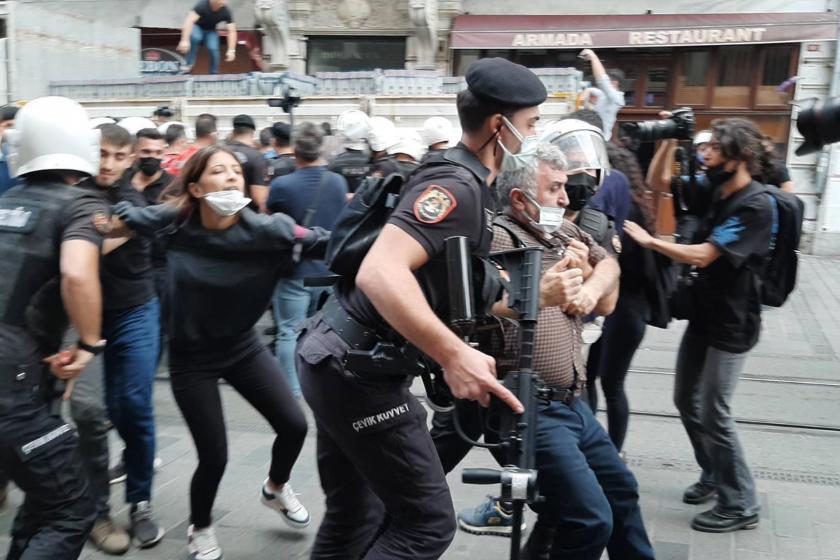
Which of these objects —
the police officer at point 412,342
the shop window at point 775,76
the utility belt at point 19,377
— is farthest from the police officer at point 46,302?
the shop window at point 775,76

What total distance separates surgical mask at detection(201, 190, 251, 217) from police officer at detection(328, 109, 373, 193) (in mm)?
3124

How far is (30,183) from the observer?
284 cm

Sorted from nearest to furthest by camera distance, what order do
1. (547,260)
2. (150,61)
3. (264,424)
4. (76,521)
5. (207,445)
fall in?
(76,521) < (547,260) < (207,445) < (264,424) < (150,61)

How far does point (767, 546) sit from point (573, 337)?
168 centimetres

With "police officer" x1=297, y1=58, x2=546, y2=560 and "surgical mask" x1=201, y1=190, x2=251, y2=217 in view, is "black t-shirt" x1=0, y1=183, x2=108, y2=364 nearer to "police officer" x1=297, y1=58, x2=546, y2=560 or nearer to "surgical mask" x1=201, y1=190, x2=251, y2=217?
"surgical mask" x1=201, y1=190, x2=251, y2=217

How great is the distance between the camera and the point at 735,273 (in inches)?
157

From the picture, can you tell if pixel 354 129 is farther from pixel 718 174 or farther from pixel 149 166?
pixel 718 174

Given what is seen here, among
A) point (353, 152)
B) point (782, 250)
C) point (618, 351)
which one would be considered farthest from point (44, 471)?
point (353, 152)

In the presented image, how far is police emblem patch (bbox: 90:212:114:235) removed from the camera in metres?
2.81

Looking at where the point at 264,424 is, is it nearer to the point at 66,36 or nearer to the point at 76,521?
the point at 76,521

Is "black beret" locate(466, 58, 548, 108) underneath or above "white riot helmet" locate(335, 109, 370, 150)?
above

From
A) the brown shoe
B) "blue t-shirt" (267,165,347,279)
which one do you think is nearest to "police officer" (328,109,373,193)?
"blue t-shirt" (267,165,347,279)

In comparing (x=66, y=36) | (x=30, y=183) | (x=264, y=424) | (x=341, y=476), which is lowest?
(x=264, y=424)

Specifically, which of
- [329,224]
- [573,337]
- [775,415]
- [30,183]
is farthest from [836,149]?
[30,183]
